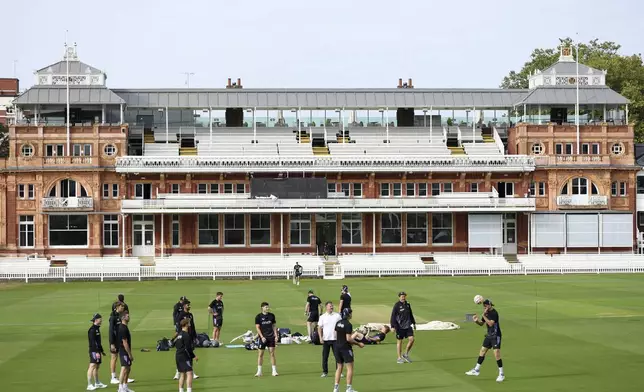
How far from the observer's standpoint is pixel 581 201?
79062 millimetres

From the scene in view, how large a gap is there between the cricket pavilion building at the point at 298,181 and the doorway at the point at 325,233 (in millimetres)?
122

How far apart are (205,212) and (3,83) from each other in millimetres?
80043

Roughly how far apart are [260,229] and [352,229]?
6.97m

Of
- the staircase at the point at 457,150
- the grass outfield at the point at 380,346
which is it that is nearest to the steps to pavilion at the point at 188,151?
the staircase at the point at 457,150

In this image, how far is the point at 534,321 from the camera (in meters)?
38.6

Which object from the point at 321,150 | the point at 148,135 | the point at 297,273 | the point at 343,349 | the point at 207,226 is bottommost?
the point at 297,273

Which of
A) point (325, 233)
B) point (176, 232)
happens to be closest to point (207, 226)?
point (176, 232)

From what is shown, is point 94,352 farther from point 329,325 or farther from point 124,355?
point 329,325

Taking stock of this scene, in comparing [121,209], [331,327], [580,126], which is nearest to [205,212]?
[121,209]

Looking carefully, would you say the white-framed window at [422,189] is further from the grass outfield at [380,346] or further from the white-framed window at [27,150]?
the white-framed window at [27,150]

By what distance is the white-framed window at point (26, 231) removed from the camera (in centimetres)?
7681

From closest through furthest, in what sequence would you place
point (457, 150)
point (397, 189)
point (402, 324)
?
point (402, 324) < point (397, 189) < point (457, 150)

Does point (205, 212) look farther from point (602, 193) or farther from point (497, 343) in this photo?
point (497, 343)

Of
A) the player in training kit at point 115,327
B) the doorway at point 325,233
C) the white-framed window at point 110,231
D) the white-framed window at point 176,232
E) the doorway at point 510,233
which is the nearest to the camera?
the player in training kit at point 115,327
